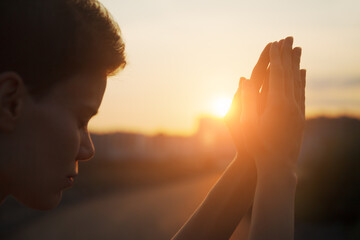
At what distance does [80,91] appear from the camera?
4.86 feet

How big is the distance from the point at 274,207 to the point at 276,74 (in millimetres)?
452

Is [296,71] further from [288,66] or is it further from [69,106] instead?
[69,106]

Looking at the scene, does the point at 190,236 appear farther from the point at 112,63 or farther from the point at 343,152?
the point at 343,152

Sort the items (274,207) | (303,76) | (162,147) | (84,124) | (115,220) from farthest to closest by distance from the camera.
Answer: (162,147), (115,220), (303,76), (84,124), (274,207)

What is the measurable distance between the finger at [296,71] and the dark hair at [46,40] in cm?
71

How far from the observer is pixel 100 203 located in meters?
18.9

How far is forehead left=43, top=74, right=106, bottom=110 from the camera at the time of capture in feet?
4.69

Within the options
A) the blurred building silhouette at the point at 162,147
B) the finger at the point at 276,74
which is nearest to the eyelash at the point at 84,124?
the finger at the point at 276,74

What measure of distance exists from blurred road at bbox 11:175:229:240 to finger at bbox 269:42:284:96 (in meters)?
10.1

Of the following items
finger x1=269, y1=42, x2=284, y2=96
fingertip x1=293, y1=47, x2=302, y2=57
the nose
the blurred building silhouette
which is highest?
fingertip x1=293, y1=47, x2=302, y2=57

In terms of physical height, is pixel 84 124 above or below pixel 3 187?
above

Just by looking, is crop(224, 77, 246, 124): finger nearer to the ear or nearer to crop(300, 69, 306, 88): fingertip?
crop(300, 69, 306, 88): fingertip

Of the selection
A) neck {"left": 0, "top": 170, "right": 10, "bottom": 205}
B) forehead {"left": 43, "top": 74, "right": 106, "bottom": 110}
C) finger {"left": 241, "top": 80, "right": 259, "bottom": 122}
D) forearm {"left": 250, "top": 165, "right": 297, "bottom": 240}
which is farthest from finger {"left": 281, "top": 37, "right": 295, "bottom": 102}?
neck {"left": 0, "top": 170, "right": 10, "bottom": 205}

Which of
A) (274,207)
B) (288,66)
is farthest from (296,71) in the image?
(274,207)
